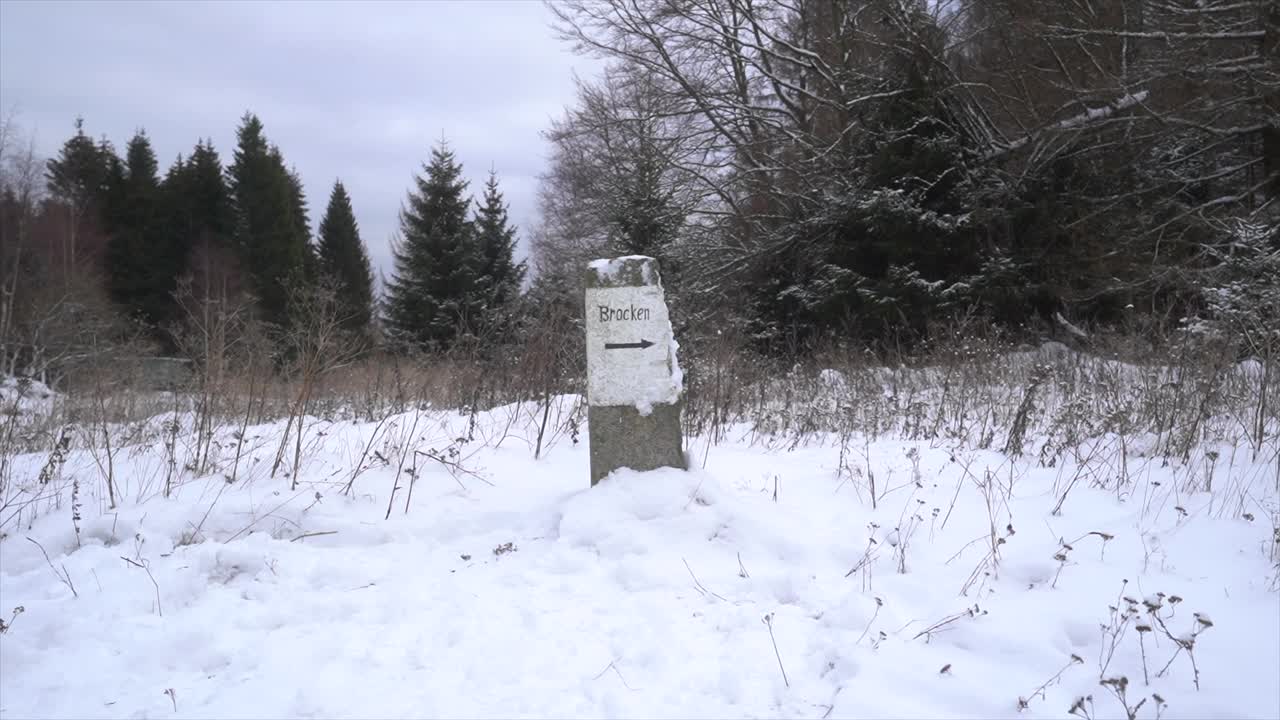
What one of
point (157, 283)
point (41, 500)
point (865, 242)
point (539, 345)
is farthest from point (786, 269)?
point (157, 283)

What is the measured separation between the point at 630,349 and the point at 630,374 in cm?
14

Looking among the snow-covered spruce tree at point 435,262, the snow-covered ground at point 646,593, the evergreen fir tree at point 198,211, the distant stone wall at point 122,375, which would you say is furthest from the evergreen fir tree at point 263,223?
the snow-covered ground at point 646,593

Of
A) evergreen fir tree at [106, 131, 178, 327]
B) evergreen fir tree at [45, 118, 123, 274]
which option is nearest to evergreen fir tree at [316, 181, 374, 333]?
evergreen fir tree at [106, 131, 178, 327]

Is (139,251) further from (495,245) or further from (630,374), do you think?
(630,374)

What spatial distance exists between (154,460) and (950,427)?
5988 millimetres

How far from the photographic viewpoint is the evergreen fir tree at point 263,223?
29281 millimetres

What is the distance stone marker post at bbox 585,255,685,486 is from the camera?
3.97 m

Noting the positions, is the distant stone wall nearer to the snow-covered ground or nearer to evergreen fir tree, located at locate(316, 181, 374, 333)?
the snow-covered ground

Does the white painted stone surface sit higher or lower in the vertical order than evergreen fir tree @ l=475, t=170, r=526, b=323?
lower

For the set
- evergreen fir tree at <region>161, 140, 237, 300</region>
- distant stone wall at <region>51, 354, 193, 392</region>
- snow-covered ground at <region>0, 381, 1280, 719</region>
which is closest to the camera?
Result: snow-covered ground at <region>0, 381, 1280, 719</region>

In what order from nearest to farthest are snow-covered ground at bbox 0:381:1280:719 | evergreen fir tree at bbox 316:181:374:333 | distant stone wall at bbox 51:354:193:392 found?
snow-covered ground at bbox 0:381:1280:719, distant stone wall at bbox 51:354:193:392, evergreen fir tree at bbox 316:181:374:333

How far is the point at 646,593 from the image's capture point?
306cm

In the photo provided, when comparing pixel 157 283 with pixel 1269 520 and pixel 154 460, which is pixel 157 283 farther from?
pixel 1269 520

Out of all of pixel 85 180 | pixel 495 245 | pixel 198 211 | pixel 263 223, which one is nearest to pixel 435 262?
pixel 495 245
